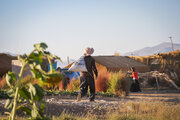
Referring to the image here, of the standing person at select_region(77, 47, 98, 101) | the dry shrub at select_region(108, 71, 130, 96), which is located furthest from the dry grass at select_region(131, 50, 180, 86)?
the standing person at select_region(77, 47, 98, 101)

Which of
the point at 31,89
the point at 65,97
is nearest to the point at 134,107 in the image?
the point at 65,97

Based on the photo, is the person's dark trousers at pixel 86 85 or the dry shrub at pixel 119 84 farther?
the dry shrub at pixel 119 84

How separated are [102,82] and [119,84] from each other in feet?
2.39

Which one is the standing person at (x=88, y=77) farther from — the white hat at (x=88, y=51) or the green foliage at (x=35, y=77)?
the green foliage at (x=35, y=77)

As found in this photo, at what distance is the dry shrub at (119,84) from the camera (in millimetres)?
9992

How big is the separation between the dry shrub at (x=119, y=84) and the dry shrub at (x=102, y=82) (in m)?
0.25

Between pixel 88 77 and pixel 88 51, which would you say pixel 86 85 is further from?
pixel 88 51

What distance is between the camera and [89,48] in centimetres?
807

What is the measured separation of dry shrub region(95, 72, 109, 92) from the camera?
34.3ft

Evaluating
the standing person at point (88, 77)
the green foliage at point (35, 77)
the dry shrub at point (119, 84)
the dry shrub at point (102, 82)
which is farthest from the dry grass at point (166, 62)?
the green foliage at point (35, 77)

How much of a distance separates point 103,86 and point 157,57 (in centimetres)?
805

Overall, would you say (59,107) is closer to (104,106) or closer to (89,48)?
(104,106)

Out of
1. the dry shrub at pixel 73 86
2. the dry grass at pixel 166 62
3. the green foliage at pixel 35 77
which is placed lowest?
the dry shrub at pixel 73 86

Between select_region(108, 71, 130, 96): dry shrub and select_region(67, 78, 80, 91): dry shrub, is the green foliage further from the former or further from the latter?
select_region(67, 78, 80, 91): dry shrub
